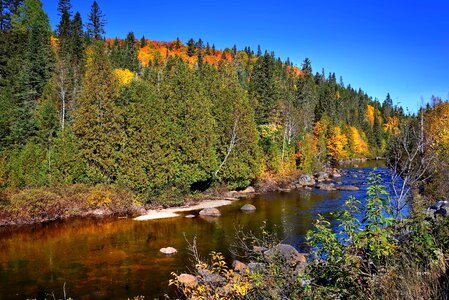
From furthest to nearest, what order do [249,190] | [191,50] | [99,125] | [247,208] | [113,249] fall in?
[191,50] < [249,190] < [99,125] < [247,208] < [113,249]

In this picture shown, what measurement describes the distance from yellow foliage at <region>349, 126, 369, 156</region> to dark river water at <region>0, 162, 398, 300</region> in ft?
233

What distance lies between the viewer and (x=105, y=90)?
35.7 m

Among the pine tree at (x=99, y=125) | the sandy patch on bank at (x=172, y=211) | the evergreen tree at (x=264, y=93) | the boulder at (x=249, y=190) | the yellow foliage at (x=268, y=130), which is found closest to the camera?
the sandy patch on bank at (x=172, y=211)

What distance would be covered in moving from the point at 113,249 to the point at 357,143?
318 feet

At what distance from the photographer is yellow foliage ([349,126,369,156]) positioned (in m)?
100

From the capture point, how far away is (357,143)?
10712cm

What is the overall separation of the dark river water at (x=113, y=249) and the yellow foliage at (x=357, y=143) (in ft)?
233

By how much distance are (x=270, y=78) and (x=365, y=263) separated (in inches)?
2318

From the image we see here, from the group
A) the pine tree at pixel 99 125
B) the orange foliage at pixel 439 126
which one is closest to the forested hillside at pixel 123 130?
the pine tree at pixel 99 125

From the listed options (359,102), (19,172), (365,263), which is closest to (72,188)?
(19,172)

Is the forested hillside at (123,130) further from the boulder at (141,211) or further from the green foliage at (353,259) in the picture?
the green foliage at (353,259)

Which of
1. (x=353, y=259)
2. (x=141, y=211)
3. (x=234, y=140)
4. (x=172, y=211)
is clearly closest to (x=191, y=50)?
(x=234, y=140)

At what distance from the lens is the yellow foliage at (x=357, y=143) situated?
10042cm

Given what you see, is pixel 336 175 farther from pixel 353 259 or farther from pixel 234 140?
pixel 353 259
